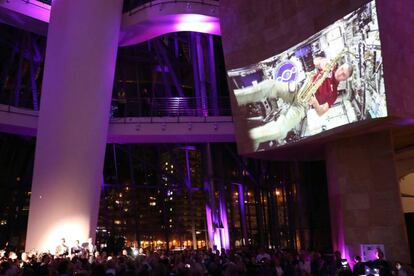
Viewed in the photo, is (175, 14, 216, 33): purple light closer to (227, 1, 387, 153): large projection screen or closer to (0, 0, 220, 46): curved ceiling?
(0, 0, 220, 46): curved ceiling

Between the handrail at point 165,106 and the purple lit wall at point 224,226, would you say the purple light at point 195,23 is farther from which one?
the purple lit wall at point 224,226

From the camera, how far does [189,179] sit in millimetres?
24953

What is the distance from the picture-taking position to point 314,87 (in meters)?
13.2

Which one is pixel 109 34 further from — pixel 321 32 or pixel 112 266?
pixel 112 266

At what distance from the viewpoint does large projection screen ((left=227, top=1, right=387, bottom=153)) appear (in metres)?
11.6

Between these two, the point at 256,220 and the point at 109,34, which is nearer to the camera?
the point at 109,34

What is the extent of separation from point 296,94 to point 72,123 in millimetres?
8099

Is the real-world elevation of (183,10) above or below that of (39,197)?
above

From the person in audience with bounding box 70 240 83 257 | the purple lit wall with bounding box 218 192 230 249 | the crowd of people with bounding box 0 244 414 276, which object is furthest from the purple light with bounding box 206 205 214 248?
the crowd of people with bounding box 0 244 414 276

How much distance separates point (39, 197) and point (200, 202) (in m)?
10.2

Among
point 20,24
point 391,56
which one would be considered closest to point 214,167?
point 20,24

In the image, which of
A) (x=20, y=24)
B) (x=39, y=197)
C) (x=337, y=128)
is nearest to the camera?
(x=337, y=128)

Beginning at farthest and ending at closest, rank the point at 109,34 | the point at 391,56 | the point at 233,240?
1. the point at 233,240
2. the point at 109,34
3. the point at 391,56

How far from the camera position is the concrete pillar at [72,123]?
16188 millimetres
